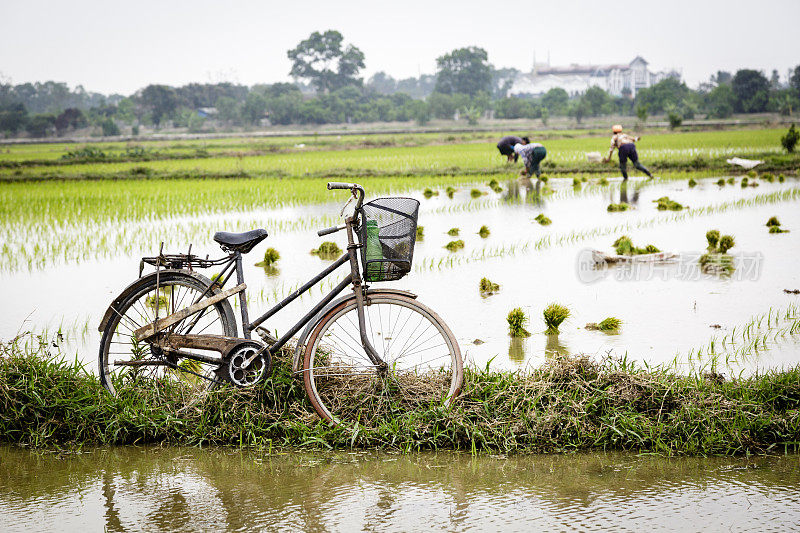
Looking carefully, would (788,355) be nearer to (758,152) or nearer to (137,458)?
(137,458)

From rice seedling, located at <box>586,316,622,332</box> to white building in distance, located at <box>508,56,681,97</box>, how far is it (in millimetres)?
139997

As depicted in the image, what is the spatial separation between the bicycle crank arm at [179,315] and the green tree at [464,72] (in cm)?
9537

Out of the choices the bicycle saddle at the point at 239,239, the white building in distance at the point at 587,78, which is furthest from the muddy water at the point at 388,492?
the white building in distance at the point at 587,78

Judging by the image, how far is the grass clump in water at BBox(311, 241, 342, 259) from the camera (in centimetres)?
847

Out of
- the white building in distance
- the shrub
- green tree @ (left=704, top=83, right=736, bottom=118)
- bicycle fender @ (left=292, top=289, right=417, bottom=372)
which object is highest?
the white building in distance

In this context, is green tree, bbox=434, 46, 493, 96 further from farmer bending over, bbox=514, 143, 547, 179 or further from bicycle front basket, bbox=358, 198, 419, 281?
bicycle front basket, bbox=358, 198, 419, 281

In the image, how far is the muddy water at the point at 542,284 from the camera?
4957mm

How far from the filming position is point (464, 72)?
317 ft

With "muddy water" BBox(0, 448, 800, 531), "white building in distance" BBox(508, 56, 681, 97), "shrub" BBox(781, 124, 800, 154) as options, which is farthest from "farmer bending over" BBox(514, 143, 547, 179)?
"white building in distance" BBox(508, 56, 681, 97)

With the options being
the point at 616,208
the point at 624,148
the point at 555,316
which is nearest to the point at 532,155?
the point at 624,148

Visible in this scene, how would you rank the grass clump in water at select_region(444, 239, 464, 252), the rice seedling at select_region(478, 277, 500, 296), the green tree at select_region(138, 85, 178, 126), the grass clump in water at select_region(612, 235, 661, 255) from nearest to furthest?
1. the rice seedling at select_region(478, 277, 500, 296)
2. the grass clump in water at select_region(612, 235, 661, 255)
3. the grass clump in water at select_region(444, 239, 464, 252)
4. the green tree at select_region(138, 85, 178, 126)

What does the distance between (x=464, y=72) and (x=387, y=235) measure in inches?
3814

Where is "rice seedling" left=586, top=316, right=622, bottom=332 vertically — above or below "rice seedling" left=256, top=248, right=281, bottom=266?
below

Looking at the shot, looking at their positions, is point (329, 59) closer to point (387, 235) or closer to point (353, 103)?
point (353, 103)
